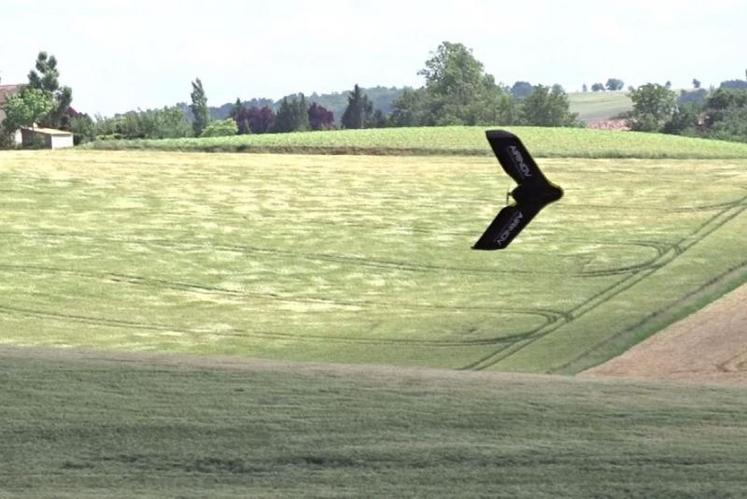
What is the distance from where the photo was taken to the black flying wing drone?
21.5 meters

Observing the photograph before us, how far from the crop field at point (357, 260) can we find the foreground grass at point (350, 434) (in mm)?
12978

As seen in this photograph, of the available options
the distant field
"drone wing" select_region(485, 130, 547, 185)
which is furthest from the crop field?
"drone wing" select_region(485, 130, 547, 185)

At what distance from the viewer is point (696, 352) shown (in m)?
40.5

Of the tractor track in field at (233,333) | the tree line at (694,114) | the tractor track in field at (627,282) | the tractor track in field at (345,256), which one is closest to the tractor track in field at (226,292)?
the tractor track in field at (627,282)

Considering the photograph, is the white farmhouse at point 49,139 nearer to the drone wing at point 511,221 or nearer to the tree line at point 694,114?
the tree line at point 694,114

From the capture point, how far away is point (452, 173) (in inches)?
3135

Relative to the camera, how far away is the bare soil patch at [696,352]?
123 feet

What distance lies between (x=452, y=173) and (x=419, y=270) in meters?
23.2

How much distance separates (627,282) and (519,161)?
109 feet

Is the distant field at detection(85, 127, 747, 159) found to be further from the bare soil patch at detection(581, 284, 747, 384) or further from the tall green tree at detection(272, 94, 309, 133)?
the tall green tree at detection(272, 94, 309, 133)

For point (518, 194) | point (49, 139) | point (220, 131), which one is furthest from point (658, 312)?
point (220, 131)

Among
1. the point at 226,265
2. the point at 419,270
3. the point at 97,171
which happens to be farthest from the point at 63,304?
the point at 97,171

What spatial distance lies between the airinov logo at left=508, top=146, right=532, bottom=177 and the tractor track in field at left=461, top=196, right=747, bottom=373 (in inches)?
750

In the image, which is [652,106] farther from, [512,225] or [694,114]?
[512,225]
